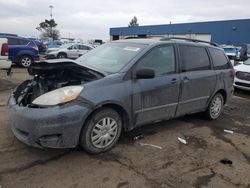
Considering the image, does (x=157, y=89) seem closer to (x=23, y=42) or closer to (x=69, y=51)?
(x=23, y=42)

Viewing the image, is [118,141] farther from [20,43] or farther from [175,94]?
[20,43]

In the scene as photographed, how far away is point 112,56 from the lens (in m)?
4.77

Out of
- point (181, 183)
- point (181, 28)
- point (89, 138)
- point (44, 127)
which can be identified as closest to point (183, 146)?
point (181, 183)

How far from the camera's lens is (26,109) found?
3652mm

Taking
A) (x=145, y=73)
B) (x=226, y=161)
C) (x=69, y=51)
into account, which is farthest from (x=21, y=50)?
(x=226, y=161)

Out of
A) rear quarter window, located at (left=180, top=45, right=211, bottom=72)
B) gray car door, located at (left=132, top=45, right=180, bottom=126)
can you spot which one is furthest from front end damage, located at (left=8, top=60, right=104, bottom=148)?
rear quarter window, located at (left=180, top=45, right=211, bottom=72)

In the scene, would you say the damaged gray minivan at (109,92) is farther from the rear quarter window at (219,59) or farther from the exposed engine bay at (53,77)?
the rear quarter window at (219,59)

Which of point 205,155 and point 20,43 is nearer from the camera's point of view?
point 205,155

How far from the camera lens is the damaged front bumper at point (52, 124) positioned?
350 centimetres

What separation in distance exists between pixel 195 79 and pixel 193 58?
42 cm

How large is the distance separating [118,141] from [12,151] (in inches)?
62.2

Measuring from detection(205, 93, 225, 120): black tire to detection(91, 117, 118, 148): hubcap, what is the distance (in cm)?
262

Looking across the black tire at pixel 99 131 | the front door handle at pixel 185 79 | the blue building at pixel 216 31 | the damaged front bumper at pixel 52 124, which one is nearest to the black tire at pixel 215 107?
the front door handle at pixel 185 79

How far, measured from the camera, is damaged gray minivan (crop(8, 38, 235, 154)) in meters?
3.59
